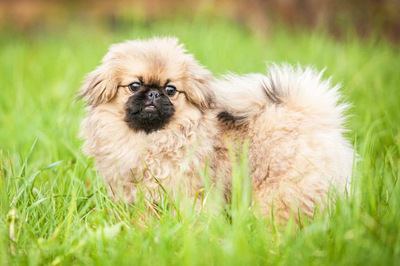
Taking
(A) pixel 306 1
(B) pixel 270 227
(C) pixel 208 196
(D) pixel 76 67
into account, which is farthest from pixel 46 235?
(A) pixel 306 1

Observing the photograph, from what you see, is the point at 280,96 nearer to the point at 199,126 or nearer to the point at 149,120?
the point at 199,126

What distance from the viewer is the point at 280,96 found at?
2.99 meters

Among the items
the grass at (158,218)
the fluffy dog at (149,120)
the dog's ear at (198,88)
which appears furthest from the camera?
the dog's ear at (198,88)

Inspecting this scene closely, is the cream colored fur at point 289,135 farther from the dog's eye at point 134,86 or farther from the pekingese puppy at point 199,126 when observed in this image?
the dog's eye at point 134,86

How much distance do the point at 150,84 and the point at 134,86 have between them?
96 millimetres

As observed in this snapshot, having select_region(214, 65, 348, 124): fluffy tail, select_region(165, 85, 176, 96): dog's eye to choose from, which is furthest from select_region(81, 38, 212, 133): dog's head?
select_region(214, 65, 348, 124): fluffy tail

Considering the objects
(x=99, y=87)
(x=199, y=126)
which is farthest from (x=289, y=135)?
(x=99, y=87)

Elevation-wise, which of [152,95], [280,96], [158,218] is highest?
[280,96]

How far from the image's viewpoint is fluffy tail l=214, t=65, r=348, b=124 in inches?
116

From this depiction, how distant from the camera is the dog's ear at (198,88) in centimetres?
302

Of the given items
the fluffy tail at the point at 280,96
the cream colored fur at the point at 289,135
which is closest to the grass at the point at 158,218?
the cream colored fur at the point at 289,135

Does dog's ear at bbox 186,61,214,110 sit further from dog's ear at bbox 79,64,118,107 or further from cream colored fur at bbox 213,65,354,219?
dog's ear at bbox 79,64,118,107

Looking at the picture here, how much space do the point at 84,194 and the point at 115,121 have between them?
0.43 meters

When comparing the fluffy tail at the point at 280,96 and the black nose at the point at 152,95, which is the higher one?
the fluffy tail at the point at 280,96
